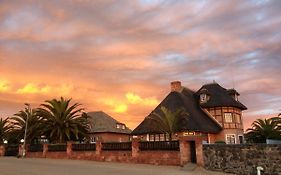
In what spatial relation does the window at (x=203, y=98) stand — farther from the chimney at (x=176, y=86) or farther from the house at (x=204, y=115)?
the chimney at (x=176, y=86)

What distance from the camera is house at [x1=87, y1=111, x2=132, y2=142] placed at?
197 ft

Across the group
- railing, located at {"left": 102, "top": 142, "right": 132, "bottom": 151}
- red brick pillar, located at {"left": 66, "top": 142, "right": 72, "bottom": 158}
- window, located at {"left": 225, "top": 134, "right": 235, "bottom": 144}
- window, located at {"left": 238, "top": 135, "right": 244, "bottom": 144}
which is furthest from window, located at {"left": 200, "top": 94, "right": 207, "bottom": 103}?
red brick pillar, located at {"left": 66, "top": 142, "right": 72, "bottom": 158}

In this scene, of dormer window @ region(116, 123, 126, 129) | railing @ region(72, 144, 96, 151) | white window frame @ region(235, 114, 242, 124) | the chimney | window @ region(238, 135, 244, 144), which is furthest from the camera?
dormer window @ region(116, 123, 126, 129)

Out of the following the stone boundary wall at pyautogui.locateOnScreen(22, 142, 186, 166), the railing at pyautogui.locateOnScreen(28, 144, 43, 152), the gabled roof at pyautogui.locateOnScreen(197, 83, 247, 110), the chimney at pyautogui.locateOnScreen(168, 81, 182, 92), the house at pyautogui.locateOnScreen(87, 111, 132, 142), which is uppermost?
the chimney at pyautogui.locateOnScreen(168, 81, 182, 92)

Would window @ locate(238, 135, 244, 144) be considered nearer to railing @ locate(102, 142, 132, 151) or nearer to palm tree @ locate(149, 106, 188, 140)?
palm tree @ locate(149, 106, 188, 140)

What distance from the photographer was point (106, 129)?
198 feet

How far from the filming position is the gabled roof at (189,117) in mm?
39844

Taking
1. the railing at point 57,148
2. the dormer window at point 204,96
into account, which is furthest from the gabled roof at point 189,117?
the railing at point 57,148

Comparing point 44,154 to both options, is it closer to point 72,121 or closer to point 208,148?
point 72,121

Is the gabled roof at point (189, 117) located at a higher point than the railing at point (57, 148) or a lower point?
higher

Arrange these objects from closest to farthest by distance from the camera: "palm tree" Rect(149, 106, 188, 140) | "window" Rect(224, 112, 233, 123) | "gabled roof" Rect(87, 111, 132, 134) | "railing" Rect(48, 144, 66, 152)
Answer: "railing" Rect(48, 144, 66, 152) → "palm tree" Rect(149, 106, 188, 140) → "window" Rect(224, 112, 233, 123) → "gabled roof" Rect(87, 111, 132, 134)

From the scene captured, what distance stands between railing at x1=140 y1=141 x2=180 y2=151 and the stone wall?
9.25 ft

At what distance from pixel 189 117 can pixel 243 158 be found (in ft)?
62.0

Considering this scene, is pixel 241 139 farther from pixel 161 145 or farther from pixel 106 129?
pixel 106 129
